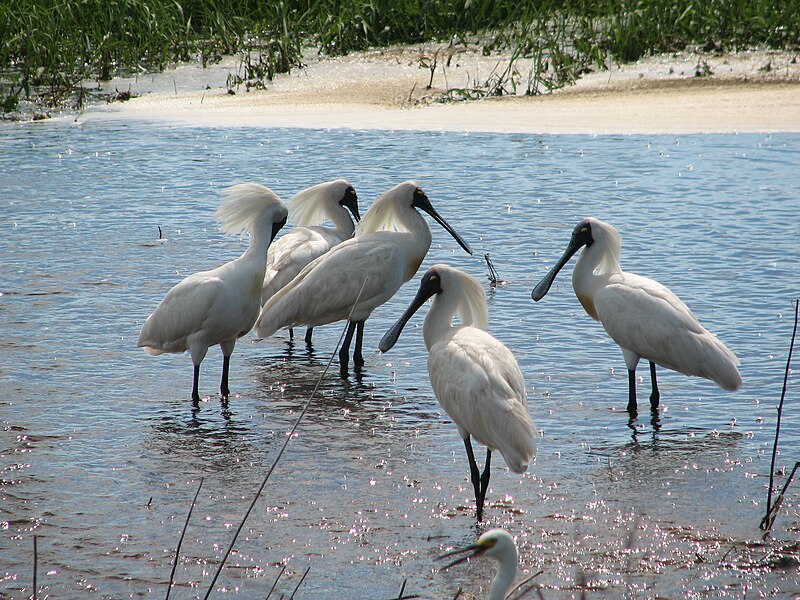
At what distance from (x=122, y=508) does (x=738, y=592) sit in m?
2.78

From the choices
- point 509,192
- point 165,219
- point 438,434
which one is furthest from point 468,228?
point 438,434

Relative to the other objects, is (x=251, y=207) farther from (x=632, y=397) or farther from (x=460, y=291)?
(x=632, y=397)

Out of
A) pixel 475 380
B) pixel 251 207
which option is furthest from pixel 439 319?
pixel 251 207

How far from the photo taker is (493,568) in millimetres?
5219

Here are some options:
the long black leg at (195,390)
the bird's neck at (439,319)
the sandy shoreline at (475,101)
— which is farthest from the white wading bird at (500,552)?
the sandy shoreline at (475,101)

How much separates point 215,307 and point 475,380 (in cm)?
210

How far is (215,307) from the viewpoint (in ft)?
23.6

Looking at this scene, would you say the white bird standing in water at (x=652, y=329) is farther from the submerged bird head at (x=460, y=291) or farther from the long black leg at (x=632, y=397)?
the submerged bird head at (x=460, y=291)

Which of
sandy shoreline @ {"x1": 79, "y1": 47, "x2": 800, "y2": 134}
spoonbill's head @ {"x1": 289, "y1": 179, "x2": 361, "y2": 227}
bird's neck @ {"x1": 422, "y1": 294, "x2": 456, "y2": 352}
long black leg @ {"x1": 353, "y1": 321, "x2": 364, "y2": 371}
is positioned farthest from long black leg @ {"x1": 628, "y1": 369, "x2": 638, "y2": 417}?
sandy shoreline @ {"x1": 79, "y1": 47, "x2": 800, "y2": 134}

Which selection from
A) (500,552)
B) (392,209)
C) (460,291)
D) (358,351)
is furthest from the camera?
(392,209)

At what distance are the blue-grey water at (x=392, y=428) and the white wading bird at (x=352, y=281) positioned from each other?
31 centimetres

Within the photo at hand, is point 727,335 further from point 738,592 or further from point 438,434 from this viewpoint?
point 738,592

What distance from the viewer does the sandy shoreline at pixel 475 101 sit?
15961 millimetres

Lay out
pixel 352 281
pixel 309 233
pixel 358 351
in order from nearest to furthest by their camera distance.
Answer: pixel 352 281
pixel 358 351
pixel 309 233
